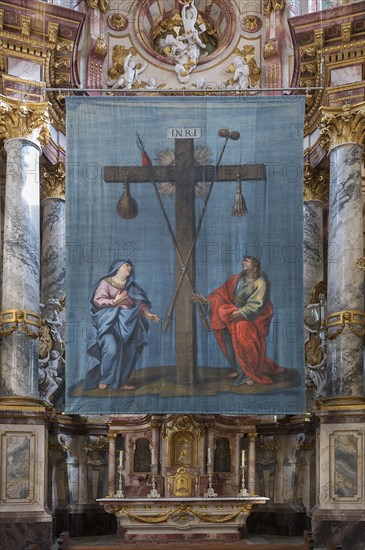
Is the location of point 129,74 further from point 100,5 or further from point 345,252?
point 345,252

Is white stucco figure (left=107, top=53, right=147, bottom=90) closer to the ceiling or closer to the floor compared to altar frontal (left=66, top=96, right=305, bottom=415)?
closer to the ceiling

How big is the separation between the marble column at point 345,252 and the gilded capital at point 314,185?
6.62 feet

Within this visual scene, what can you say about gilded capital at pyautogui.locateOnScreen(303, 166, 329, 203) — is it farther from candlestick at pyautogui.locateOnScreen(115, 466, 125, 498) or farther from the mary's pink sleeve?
candlestick at pyautogui.locateOnScreen(115, 466, 125, 498)

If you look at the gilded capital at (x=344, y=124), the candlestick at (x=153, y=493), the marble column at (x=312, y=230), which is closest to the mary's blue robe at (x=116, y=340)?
the candlestick at (x=153, y=493)

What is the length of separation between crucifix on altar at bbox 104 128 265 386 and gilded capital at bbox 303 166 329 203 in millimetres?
3675

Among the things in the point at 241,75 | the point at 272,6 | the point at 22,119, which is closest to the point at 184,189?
the point at 22,119

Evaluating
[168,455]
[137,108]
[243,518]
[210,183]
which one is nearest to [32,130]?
[137,108]

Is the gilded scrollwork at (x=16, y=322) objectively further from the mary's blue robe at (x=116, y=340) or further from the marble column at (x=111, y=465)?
the marble column at (x=111, y=465)

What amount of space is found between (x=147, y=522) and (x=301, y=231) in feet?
23.5

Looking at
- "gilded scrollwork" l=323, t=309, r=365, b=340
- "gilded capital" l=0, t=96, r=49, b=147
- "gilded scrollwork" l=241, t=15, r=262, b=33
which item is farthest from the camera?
"gilded scrollwork" l=241, t=15, r=262, b=33

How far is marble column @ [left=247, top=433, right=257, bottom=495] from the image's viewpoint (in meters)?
26.5

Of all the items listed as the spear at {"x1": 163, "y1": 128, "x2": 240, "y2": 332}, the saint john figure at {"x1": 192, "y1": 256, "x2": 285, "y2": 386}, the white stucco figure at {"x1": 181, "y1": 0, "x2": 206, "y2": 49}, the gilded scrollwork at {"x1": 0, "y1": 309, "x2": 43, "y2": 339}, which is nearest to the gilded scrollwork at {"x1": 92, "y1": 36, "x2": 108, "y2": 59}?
the white stucco figure at {"x1": 181, "y1": 0, "x2": 206, "y2": 49}

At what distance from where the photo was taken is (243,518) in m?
25.2

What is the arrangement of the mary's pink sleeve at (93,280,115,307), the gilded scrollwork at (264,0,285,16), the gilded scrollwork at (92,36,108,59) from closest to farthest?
the mary's pink sleeve at (93,280,115,307)
the gilded scrollwork at (92,36,108,59)
the gilded scrollwork at (264,0,285,16)
